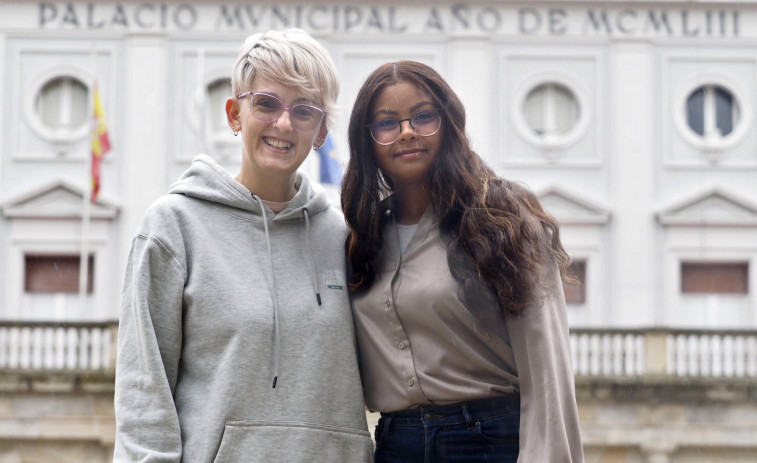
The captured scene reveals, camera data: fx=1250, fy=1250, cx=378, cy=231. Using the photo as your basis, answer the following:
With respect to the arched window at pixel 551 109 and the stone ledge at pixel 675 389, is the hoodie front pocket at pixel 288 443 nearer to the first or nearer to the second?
the stone ledge at pixel 675 389

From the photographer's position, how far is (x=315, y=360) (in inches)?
128

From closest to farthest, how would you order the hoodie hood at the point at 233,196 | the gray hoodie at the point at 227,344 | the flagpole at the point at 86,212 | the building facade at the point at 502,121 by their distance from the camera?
the gray hoodie at the point at 227,344 → the hoodie hood at the point at 233,196 → the flagpole at the point at 86,212 → the building facade at the point at 502,121

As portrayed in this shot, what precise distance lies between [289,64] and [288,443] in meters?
0.97

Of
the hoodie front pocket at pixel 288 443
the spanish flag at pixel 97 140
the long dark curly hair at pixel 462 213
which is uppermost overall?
the spanish flag at pixel 97 140

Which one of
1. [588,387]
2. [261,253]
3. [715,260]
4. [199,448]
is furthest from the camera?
[715,260]

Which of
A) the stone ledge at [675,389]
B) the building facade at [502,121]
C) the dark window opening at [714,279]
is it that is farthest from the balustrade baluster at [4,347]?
the dark window opening at [714,279]

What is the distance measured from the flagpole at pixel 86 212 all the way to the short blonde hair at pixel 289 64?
49.9ft

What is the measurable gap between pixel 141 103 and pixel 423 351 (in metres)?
16.5

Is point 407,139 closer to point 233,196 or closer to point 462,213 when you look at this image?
point 462,213

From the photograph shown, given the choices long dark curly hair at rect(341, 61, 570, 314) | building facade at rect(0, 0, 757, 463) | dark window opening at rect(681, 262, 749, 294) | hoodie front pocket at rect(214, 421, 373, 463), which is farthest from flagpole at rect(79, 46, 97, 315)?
hoodie front pocket at rect(214, 421, 373, 463)

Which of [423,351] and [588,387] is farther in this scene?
[588,387]

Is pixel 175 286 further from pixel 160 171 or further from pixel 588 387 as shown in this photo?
pixel 160 171

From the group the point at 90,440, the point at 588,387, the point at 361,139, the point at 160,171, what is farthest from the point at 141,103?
the point at 361,139

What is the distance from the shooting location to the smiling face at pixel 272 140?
3.28 meters
